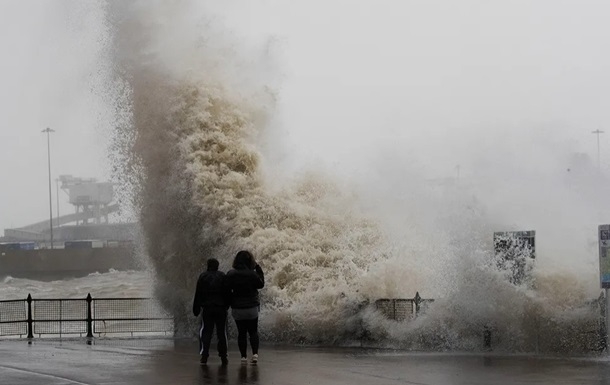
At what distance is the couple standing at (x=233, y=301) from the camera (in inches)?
671

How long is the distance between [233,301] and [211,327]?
79 centimetres

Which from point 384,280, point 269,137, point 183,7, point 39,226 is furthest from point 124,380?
point 39,226

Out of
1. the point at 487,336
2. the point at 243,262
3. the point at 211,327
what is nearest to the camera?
the point at 243,262

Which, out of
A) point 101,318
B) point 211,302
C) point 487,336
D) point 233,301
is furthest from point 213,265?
point 101,318

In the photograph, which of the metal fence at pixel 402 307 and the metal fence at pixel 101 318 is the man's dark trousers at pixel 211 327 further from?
the metal fence at pixel 101 318

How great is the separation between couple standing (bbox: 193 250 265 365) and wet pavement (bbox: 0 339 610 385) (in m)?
0.36

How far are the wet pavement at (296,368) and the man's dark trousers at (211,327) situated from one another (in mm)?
250

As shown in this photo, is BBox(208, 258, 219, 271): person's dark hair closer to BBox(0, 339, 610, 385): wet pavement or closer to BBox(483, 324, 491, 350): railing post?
BBox(0, 339, 610, 385): wet pavement

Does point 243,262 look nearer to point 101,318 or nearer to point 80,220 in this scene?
point 101,318

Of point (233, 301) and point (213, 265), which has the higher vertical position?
point (213, 265)

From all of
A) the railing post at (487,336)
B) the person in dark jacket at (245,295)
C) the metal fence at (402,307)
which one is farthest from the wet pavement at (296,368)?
the metal fence at (402,307)

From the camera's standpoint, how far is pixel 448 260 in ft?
72.5

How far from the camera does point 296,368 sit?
16.4m

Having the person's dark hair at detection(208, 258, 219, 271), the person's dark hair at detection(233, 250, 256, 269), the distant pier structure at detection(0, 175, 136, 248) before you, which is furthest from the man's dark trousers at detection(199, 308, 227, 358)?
the distant pier structure at detection(0, 175, 136, 248)
